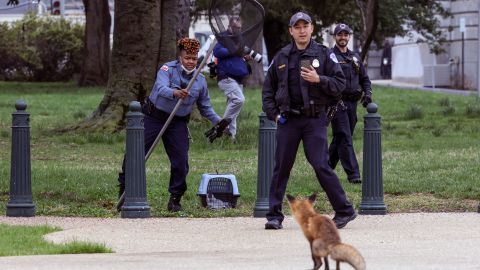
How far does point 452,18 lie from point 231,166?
1373 inches

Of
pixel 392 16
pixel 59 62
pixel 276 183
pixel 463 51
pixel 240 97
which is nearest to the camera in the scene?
pixel 276 183

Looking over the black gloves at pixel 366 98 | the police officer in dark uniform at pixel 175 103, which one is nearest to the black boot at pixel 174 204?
the police officer in dark uniform at pixel 175 103

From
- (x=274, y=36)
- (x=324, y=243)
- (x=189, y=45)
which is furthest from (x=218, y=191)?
(x=274, y=36)

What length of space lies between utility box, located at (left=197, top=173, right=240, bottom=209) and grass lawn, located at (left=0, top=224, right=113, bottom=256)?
2540mm

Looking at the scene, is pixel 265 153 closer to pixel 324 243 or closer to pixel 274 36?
pixel 324 243

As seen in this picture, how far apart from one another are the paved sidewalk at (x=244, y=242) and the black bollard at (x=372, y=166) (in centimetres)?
23

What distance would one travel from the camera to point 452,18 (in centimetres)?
5031

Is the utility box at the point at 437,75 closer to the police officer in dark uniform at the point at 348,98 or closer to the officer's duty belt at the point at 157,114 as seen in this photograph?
the police officer in dark uniform at the point at 348,98

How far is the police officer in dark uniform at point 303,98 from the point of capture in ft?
35.1

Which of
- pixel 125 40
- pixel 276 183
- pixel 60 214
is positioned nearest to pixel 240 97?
pixel 125 40

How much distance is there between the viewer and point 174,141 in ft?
41.2

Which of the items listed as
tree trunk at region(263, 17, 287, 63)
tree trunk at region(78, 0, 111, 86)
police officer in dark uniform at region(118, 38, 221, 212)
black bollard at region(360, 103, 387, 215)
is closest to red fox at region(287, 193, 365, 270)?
black bollard at region(360, 103, 387, 215)

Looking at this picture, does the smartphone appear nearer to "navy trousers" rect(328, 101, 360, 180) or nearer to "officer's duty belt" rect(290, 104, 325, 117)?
"officer's duty belt" rect(290, 104, 325, 117)

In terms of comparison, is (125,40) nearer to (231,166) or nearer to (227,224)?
(231,166)
